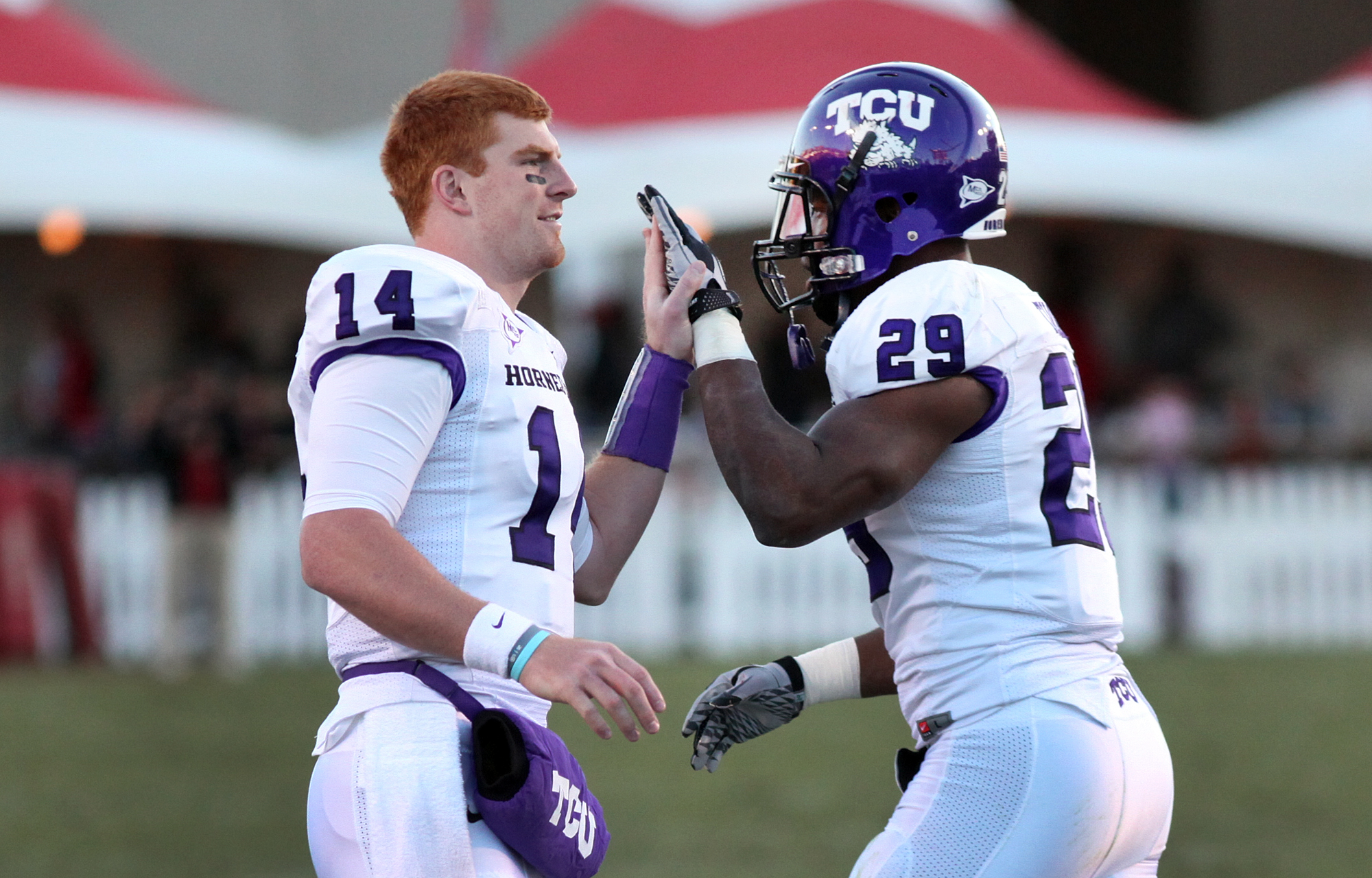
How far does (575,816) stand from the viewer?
3.12 m

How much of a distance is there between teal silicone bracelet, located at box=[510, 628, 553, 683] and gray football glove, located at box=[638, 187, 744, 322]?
0.98m

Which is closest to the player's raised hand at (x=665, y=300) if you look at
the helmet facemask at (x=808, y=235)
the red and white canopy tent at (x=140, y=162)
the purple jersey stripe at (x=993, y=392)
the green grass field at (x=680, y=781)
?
the helmet facemask at (x=808, y=235)

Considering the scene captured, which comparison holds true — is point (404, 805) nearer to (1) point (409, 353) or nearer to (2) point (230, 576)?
(1) point (409, 353)

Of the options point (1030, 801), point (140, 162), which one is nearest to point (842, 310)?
point (1030, 801)

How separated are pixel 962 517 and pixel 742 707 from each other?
69 centimetres

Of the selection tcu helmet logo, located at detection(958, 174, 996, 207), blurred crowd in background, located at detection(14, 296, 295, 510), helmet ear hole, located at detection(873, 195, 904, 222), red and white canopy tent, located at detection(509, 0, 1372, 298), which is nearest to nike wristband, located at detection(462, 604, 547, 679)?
helmet ear hole, located at detection(873, 195, 904, 222)

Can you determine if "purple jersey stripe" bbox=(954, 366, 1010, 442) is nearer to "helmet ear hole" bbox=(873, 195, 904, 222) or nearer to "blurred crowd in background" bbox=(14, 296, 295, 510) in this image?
"helmet ear hole" bbox=(873, 195, 904, 222)

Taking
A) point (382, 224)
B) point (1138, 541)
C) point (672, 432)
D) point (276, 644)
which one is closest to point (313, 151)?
point (382, 224)

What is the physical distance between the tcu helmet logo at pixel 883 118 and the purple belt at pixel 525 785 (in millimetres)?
1306

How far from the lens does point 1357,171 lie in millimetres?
14891

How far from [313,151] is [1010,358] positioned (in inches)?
566

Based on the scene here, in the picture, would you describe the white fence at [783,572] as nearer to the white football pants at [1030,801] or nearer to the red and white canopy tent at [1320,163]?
the red and white canopy tent at [1320,163]

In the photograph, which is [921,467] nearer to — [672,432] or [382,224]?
[672,432]

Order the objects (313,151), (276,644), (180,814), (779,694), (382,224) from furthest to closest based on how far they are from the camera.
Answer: (313,151)
(382,224)
(276,644)
(180,814)
(779,694)
